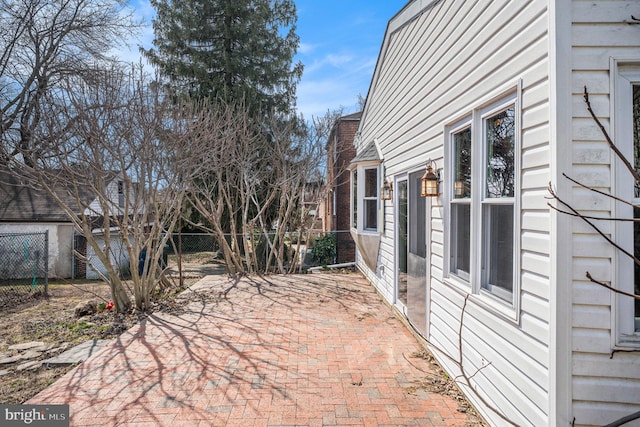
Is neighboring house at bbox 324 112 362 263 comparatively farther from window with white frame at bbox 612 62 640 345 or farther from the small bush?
window with white frame at bbox 612 62 640 345

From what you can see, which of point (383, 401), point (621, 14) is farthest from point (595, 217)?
point (383, 401)

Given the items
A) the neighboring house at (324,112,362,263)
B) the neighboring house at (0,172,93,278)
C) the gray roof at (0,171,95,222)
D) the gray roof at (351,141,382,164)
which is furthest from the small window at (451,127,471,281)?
the neighboring house at (0,172,93,278)

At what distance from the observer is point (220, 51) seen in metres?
14.5

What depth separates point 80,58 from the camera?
1274cm

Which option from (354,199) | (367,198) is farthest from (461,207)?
(354,199)

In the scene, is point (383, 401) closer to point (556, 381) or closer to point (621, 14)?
point (556, 381)

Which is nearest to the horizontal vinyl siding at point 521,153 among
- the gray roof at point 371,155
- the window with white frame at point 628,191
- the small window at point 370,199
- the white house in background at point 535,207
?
the white house in background at point 535,207

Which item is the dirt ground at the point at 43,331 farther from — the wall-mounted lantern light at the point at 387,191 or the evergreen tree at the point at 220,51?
the evergreen tree at the point at 220,51

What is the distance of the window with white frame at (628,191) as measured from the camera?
2.14 metres

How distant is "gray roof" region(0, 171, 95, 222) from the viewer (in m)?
13.3

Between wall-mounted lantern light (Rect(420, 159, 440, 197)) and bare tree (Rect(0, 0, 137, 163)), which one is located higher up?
bare tree (Rect(0, 0, 137, 163))

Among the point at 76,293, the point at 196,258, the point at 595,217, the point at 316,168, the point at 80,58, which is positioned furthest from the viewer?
the point at 196,258

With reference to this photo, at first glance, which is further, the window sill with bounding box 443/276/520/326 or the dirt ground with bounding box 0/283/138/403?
the dirt ground with bounding box 0/283/138/403

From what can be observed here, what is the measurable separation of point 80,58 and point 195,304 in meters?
11.0
